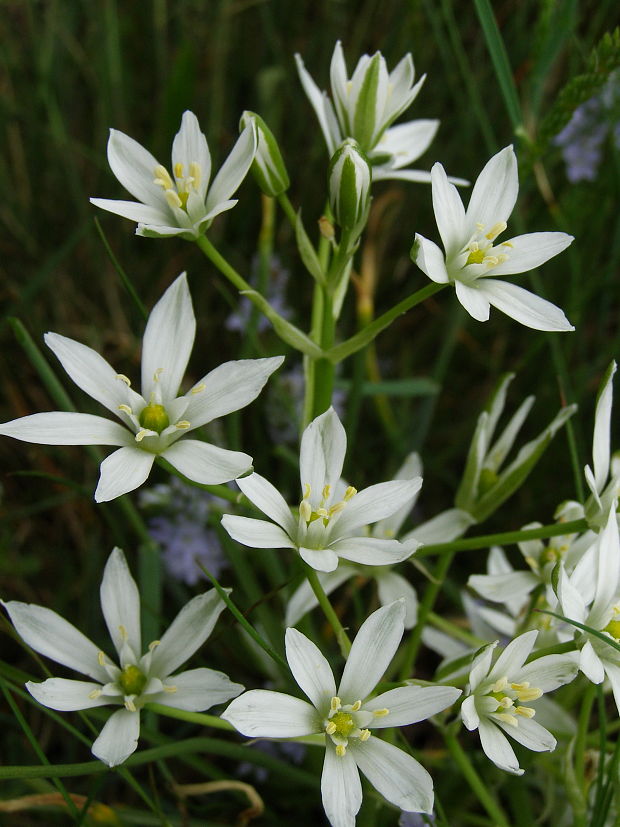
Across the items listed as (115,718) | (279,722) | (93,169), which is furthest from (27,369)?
(279,722)

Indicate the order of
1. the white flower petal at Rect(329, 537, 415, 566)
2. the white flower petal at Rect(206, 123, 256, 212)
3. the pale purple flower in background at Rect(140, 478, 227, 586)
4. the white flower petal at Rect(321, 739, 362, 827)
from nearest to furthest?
1. the white flower petal at Rect(321, 739, 362, 827)
2. the white flower petal at Rect(329, 537, 415, 566)
3. the white flower petal at Rect(206, 123, 256, 212)
4. the pale purple flower in background at Rect(140, 478, 227, 586)

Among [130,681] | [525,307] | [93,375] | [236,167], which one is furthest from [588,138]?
[130,681]

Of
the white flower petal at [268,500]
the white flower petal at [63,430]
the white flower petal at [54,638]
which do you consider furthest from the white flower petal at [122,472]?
the white flower petal at [54,638]

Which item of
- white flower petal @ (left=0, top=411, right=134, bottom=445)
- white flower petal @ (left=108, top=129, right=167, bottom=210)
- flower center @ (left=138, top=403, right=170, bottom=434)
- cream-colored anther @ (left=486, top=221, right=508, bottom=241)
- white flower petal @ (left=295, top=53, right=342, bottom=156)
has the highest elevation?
white flower petal @ (left=295, top=53, right=342, bottom=156)

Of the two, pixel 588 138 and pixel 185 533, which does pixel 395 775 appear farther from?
pixel 588 138

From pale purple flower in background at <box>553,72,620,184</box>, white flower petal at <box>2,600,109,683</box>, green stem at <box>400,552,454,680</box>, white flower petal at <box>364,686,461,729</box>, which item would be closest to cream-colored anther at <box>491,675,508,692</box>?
white flower petal at <box>364,686,461,729</box>

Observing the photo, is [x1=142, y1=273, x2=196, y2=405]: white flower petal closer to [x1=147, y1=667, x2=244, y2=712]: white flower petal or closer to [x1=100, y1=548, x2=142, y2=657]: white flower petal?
[x1=100, y1=548, x2=142, y2=657]: white flower petal
